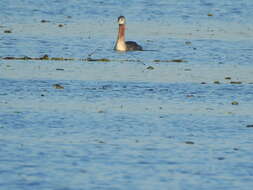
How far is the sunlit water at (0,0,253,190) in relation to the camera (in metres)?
13.4

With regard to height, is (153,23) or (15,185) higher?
(153,23)

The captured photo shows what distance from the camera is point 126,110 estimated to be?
713 inches

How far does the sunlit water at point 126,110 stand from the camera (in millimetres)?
13383

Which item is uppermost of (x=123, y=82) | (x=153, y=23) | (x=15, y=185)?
(x=153, y=23)

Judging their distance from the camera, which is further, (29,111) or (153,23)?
(153,23)

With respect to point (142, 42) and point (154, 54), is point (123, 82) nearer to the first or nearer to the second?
point (154, 54)

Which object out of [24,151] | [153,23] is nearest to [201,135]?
[24,151]

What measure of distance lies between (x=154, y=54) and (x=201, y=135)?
36.9 ft

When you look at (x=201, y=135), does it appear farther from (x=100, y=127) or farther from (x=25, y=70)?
(x=25, y=70)

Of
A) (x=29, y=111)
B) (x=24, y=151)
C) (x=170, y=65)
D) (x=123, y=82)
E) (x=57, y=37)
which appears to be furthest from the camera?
(x=57, y=37)

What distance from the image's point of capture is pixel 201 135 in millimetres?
16219

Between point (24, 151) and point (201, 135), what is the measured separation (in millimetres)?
3245

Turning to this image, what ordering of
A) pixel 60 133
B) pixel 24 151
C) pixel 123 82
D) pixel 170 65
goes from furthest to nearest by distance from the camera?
pixel 170 65 < pixel 123 82 < pixel 60 133 < pixel 24 151

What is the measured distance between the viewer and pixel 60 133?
1585 cm
